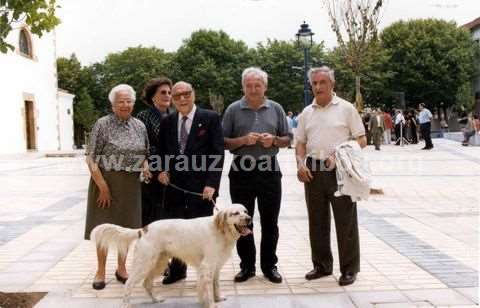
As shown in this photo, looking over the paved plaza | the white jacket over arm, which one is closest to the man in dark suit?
the paved plaza

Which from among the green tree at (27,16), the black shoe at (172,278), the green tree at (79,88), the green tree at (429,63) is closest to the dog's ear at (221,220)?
the black shoe at (172,278)

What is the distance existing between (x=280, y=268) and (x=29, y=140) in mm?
32170

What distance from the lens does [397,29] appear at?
177 ft

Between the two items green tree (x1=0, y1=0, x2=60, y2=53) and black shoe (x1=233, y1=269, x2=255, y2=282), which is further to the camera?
black shoe (x1=233, y1=269, x2=255, y2=282)

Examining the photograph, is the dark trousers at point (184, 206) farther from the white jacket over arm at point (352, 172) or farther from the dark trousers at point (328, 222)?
the white jacket over arm at point (352, 172)

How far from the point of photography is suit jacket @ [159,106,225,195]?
539 centimetres

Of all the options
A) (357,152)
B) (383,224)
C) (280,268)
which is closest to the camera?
(357,152)

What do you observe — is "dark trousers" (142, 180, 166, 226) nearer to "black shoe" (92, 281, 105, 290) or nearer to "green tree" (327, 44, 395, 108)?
"black shoe" (92, 281, 105, 290)

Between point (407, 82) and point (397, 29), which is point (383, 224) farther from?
point (397, 29)

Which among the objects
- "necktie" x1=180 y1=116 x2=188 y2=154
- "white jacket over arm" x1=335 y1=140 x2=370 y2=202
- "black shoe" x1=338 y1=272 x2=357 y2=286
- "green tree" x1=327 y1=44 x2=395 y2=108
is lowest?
"black shoe" x1=338 y1=272 x2=357 y2=286

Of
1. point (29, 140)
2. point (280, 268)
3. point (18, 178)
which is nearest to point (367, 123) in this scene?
point (18, 178)

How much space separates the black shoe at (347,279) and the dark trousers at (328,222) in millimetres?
40

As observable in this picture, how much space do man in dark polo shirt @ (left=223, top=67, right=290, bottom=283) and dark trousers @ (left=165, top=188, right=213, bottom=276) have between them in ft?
1.32

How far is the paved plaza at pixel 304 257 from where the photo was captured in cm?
505
